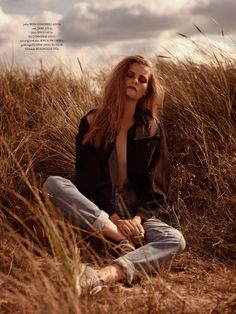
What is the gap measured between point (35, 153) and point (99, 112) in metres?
0.97

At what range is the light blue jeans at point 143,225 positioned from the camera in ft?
9.41

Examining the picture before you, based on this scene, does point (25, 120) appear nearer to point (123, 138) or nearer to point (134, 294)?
point (123, 138)

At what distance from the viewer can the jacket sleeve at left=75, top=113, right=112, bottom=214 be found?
3.34m

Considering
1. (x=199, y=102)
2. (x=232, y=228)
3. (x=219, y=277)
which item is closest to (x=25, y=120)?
(x=199, y=102)

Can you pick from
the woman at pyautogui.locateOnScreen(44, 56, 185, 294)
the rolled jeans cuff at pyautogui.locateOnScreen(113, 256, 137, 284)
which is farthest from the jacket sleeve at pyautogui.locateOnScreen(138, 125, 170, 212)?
the rolled jeans cuff at pyautogui.locateOnScreen(113, 256, 137, 284)

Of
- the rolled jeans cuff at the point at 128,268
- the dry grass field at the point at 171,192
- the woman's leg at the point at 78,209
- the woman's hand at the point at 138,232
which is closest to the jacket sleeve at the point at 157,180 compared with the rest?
the dry grass field at the point at 171,192

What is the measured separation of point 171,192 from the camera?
3.95 meters

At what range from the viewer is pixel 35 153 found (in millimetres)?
4246

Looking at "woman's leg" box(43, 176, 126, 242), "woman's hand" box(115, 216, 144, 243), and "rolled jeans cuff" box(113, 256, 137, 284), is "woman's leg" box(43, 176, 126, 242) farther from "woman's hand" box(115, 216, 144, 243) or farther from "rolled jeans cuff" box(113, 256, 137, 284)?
"rolled jeans cuff" box(113, 256, 137, 284)

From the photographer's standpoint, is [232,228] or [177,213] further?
[177,213]

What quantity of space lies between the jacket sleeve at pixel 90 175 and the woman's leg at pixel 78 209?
5.4 inches

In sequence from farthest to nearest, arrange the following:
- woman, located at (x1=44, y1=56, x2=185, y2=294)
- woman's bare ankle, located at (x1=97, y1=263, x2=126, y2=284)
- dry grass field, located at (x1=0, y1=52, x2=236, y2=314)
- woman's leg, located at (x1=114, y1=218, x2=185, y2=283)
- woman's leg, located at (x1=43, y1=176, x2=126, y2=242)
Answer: woman, located at (x1=44, y1=56, x2=185, y2=294) < woman's leg, located at (x1=43, y1=176, x2=126, y2=242) < woman's leg, located at (x1=114, y1=218, x2=185, y2=283) < woman's bare ankle, located at (x1=97, y1=263, x2=126, y2=284) < dry grass field, located at (x1=0, y1=52, x2=236, y2=314)

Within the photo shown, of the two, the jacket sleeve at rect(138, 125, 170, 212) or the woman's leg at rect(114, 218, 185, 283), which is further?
the jacket sleeve at rect(138, 125, 170, 212)

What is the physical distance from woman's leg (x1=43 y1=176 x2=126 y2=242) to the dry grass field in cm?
8
